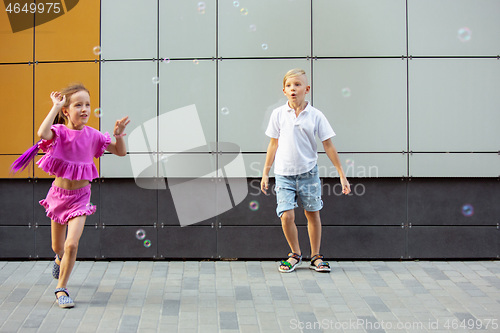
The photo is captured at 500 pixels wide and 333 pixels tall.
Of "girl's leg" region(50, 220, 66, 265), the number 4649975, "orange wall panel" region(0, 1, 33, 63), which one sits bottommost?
"girl's leg" region(50, 220, 66, 265)

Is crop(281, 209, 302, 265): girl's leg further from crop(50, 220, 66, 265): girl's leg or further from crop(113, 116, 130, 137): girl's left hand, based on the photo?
crop(50, 220, 66, 265): girl's leg

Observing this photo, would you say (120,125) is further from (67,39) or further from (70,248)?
(67,39)

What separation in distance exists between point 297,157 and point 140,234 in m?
1.93

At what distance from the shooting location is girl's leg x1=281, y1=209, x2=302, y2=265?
5703mm

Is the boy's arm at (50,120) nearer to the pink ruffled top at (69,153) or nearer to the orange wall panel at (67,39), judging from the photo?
the pink ruffled top at (69,153)

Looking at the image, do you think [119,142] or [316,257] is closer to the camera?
[119,142]

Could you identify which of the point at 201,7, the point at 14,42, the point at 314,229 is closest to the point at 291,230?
the point at 314,229

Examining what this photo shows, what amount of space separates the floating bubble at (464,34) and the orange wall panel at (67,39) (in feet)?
12.7

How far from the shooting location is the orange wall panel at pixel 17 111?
6199 mm

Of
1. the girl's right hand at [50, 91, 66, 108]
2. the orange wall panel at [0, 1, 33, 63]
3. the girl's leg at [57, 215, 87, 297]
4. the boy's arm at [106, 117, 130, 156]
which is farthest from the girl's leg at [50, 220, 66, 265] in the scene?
the orange wall panel at [0, 1, 33, 63]

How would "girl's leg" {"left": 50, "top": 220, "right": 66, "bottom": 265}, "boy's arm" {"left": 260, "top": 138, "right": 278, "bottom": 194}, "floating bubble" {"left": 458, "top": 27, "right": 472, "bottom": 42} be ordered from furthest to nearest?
"floating bubble" {"left": 458, "top": 27, "right": 472, "bottom": 42} → "boy's arm" {"left": 260, "top": 138, "right": 278, "bottom": 194} → "girl's leg" {"left": 50, "top": 220, "right": 66, "bottom": 265}

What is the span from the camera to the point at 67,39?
20.3ft

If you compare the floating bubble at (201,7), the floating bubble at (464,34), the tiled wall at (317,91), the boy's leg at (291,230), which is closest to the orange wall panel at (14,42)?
the tiled wall at (317,91)

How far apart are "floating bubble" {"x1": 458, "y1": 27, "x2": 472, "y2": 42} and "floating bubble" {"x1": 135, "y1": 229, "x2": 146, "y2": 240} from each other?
13.1ft
